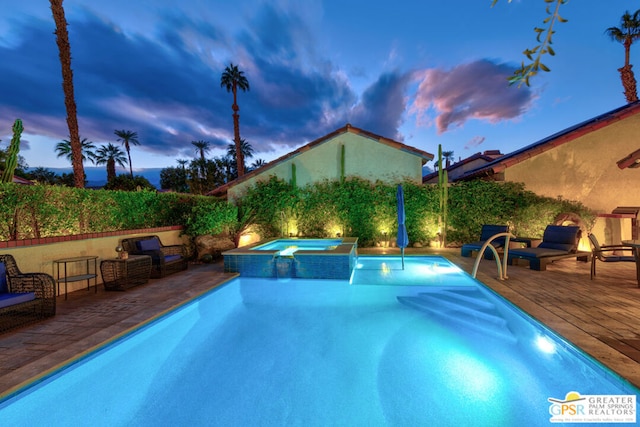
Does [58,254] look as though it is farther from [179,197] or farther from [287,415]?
[287,415]

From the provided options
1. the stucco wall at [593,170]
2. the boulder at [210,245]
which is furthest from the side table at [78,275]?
the stucco wall at [593,170]

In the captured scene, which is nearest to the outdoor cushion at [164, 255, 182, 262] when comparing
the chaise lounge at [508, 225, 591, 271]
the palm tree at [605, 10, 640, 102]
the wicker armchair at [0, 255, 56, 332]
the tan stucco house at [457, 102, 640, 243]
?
the wicker armchair at [0, 255, 56, 332]

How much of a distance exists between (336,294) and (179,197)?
737cm

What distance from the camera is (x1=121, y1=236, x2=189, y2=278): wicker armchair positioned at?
22.4ft

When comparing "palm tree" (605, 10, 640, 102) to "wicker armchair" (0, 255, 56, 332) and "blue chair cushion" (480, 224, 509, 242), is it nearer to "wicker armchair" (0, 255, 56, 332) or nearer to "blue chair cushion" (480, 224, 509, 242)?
"blue chair cushion" (480, 224, 509, 242)

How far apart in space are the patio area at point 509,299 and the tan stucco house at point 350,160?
6335 millimetres

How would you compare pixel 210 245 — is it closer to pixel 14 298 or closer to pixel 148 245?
pixel 148 245

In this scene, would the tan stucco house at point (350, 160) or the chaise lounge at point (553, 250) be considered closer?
the chaise lounge at point (553, 250)

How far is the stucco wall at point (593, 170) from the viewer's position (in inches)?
407

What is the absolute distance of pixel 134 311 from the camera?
4480mm

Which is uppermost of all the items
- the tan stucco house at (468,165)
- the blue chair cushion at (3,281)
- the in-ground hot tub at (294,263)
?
the tan stucco house at (468,165)

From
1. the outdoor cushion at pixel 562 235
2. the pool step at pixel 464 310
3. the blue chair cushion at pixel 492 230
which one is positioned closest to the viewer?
the pool step at pixel 464 310

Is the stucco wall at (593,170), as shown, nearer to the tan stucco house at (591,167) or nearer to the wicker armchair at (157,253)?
the tan stucco house at (591,167)

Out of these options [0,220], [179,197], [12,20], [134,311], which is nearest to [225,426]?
[134,311]
